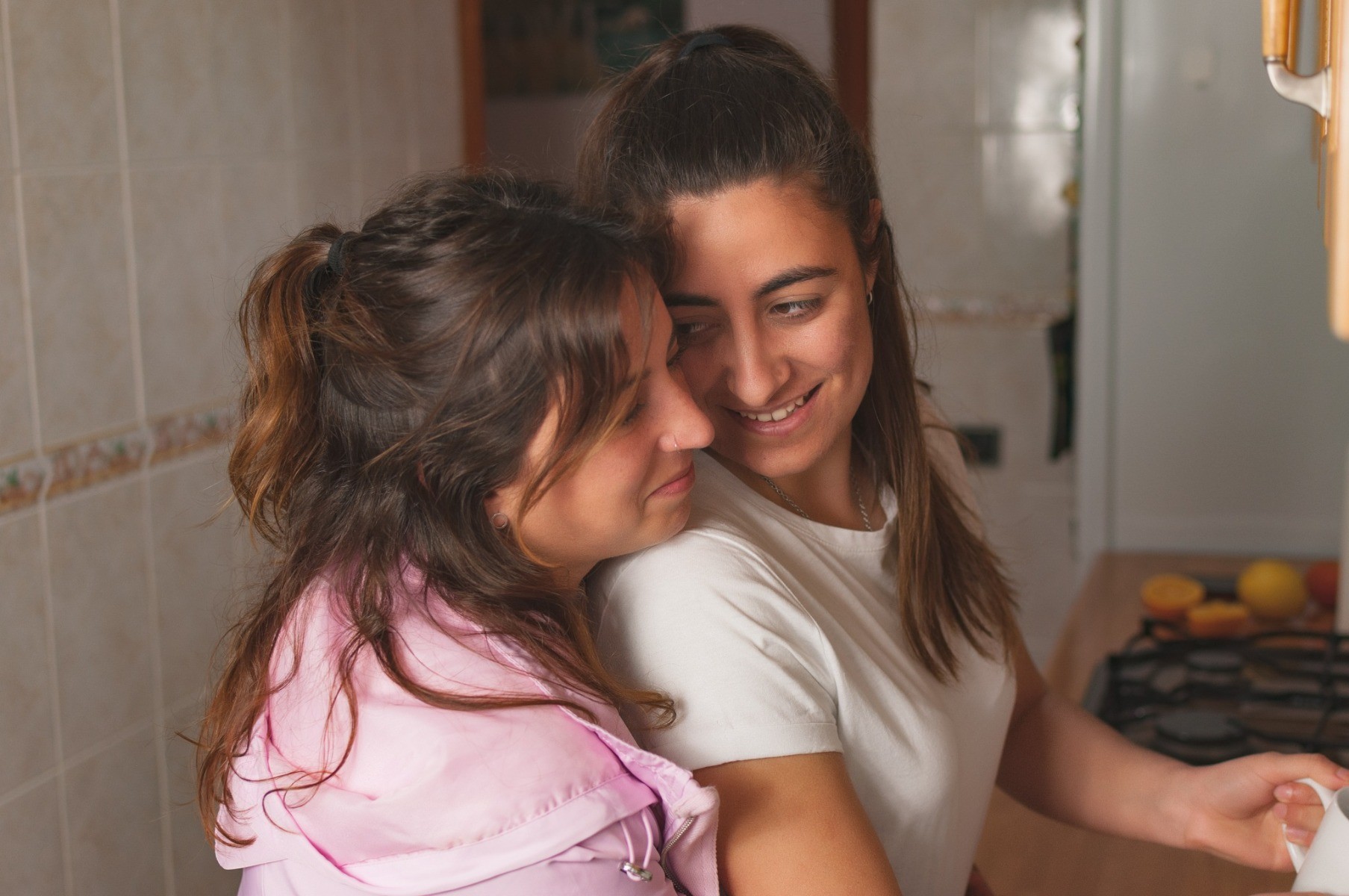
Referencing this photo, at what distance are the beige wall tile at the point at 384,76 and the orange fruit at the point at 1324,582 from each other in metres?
1.79

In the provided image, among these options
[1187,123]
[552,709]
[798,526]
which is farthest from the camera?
[1187,123]

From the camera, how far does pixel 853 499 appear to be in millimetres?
1255

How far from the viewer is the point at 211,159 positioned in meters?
2.03

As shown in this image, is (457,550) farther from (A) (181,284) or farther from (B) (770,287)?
(A) (181,284)

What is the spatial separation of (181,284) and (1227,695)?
1.53 metres

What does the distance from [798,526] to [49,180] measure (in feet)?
3.72

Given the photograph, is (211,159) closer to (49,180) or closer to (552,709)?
(49,180)

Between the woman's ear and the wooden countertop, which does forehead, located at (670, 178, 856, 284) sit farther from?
the wooden countertop

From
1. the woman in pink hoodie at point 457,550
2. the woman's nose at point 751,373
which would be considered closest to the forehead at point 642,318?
the woman in pink hoodie at point 457,550

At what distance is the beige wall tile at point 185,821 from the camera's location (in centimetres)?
195

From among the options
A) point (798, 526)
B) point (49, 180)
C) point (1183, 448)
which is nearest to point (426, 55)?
point (49, 180)

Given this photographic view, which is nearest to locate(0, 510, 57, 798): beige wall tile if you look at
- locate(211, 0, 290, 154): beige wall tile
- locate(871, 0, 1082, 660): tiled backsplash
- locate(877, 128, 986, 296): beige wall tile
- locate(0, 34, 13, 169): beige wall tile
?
locate(0, 34, 13, 169): beige wall tile

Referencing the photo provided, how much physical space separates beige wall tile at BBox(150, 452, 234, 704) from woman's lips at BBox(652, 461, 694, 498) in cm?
114

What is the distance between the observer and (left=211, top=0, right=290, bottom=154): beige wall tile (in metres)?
2.06
